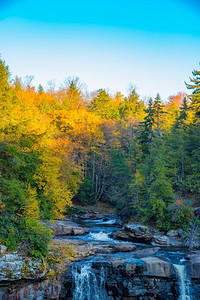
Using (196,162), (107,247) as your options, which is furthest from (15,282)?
(196,162)

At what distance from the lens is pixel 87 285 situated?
12453 mm

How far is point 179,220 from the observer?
66.1 feet

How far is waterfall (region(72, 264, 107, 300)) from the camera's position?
12258 mm

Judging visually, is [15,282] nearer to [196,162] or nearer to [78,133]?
[196,162]

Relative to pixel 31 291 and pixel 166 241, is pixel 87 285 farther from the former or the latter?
pixel 166 241

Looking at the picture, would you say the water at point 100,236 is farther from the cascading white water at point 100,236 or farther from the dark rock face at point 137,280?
the dark rock face at point 137,280

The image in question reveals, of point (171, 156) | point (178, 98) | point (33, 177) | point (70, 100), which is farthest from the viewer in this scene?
point (178, 98)

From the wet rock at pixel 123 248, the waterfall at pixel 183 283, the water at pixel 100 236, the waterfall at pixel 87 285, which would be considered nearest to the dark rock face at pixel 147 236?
the water at pixel 100 236

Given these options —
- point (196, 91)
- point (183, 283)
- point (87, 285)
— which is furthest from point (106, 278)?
point (196, 91)

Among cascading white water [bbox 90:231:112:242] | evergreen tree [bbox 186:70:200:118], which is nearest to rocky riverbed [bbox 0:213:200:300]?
cascading white water [bbox 90:231:112:242]

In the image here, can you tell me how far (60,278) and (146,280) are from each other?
4411 mm

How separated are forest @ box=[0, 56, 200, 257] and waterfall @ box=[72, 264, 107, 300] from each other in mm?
2284

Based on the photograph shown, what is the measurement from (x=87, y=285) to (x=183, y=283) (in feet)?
16.5

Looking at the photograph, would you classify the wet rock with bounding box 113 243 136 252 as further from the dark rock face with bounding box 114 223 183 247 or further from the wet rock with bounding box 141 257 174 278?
the wet rock with bounding box 141 257 174 278
